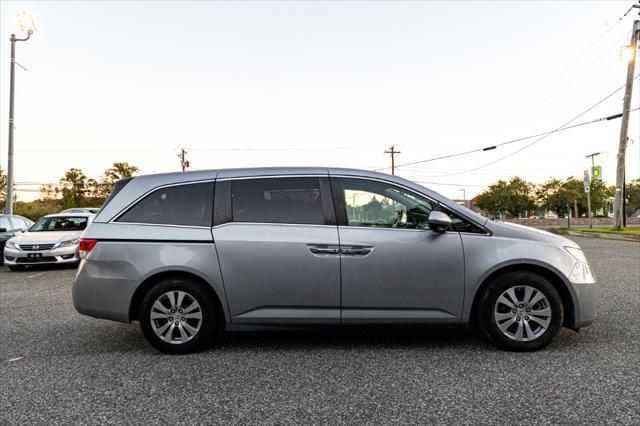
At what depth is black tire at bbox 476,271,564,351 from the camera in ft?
12.8

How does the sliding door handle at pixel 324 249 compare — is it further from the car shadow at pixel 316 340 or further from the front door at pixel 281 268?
the car shadow at pixel 316 340

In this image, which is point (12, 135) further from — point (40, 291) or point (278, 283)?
point (278, 283)

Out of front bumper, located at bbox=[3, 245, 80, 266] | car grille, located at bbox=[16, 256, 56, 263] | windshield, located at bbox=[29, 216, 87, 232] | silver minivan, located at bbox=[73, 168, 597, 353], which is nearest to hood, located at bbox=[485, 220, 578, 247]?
silver minivan, located at bbox=[73, 168, 597, 353]

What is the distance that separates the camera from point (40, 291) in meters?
7.72

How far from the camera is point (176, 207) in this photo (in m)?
4.14

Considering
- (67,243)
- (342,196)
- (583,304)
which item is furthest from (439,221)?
(67,243)

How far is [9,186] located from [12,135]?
207 cm

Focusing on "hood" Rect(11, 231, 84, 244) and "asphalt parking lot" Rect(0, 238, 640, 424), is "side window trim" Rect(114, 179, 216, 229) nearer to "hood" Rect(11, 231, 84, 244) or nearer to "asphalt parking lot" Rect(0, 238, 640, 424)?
"asphalt parking lot" Rect(0, 238, 640, 424)

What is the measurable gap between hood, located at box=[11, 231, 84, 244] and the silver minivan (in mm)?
7754

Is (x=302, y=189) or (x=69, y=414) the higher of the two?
(x=302, y=189)

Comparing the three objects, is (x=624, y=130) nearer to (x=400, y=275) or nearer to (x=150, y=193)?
(x=400, y=275)

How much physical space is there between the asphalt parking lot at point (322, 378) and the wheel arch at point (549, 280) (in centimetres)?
31

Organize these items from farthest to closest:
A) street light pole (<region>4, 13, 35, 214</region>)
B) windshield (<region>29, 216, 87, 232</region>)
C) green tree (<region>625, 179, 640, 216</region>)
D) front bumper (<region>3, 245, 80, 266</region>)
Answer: green tree (<region>625, 179, 640, 216</region>)
street light pole (<region>4, 13, 35, 214</region>)
windshield (<region>29, 216, 87, 232</region>)
front bumper (<region>3, 245, 80, 266</region>)

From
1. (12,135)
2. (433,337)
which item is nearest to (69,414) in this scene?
(433,337)
